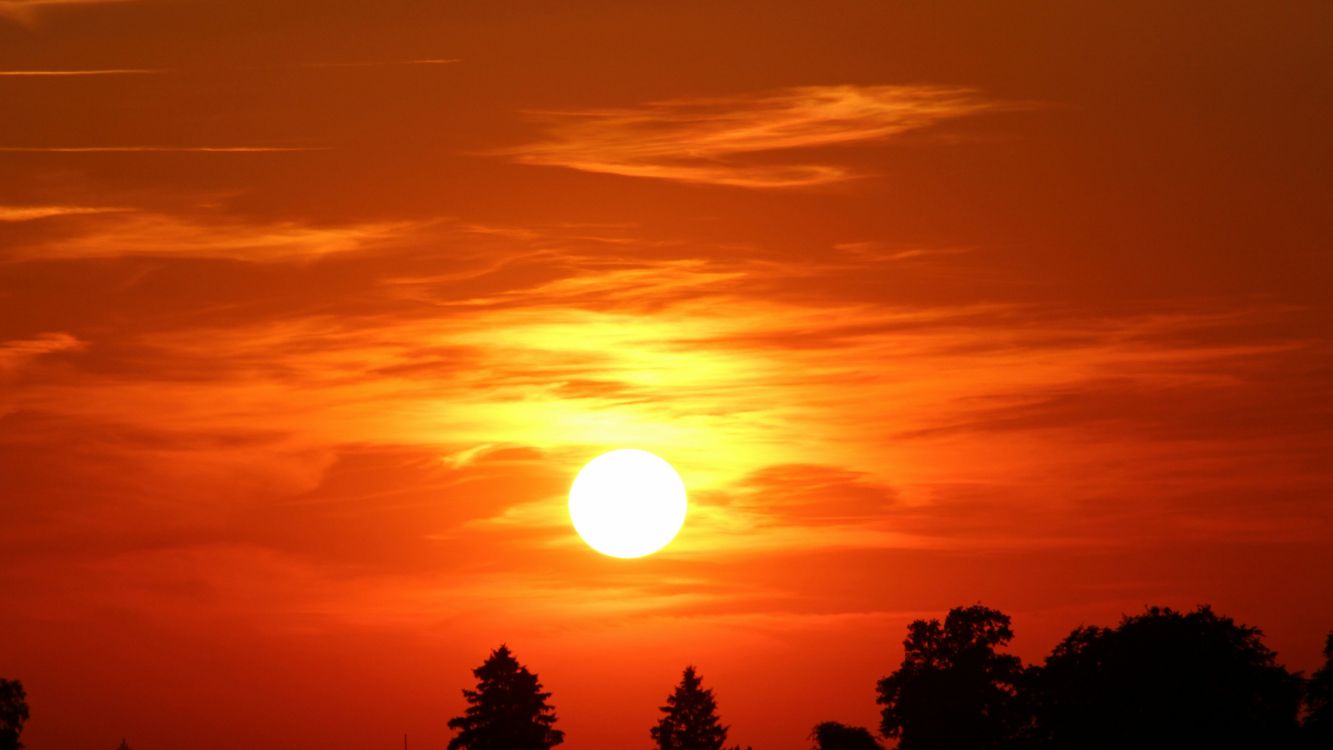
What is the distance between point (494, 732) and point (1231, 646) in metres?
56.5

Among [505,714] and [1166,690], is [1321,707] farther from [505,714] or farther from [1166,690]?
[505,714]

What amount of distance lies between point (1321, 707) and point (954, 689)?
106 ft

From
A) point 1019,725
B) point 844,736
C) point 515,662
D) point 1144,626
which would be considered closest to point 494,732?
point 515,662

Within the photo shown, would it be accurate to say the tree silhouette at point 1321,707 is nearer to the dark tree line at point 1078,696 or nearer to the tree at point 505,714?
the dark tree line at point 1078,696

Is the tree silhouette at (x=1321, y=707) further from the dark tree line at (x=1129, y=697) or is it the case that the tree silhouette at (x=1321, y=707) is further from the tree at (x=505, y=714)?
the tree at (x=505, y=714)

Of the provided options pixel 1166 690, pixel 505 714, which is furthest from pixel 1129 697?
pixel 505 714

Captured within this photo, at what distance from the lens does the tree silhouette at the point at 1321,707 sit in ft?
399

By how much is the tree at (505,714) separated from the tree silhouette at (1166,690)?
4175 cm

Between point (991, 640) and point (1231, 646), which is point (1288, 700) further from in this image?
point (991, 640)

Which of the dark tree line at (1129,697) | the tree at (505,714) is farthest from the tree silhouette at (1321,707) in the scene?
the tree at (505,714)

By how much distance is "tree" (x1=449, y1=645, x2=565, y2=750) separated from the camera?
164 m

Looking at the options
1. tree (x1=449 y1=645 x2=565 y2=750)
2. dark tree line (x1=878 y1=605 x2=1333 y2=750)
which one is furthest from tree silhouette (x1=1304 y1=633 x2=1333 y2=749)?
tree (x1=449 y1=645 x2=565 y2=750)

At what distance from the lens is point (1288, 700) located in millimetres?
129625

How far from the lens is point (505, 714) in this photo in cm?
16450
